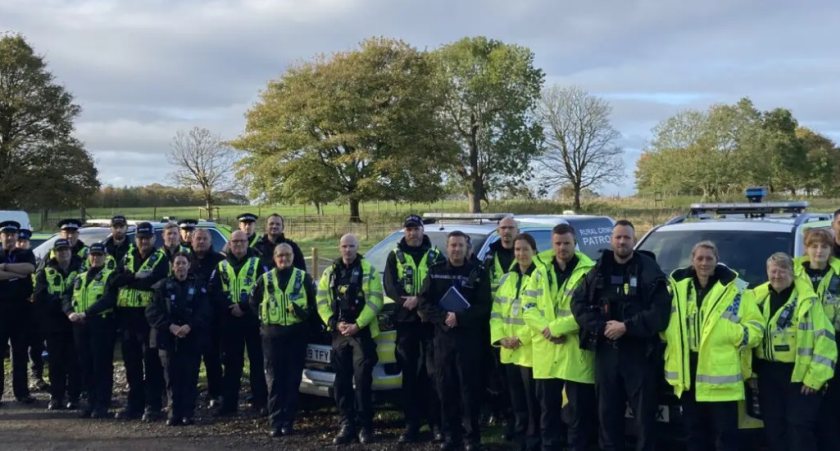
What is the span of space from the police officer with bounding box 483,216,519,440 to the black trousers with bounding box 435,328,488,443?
1.30 feet

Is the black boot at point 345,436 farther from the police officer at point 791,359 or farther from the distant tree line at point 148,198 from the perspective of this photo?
the distant tree line at point 148,198

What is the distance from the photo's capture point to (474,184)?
56.7 meters

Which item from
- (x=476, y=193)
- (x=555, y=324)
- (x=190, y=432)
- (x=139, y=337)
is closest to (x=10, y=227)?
(x=139, y=337)

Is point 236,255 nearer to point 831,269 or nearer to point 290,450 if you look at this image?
point 290,450

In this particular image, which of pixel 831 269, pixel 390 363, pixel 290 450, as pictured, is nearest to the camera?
pixel 831 269

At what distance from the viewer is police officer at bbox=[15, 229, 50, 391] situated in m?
8.55

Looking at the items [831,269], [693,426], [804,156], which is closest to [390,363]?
[693,426]

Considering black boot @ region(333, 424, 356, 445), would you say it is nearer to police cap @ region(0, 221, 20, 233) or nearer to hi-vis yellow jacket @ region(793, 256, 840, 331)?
hi-vis yellow jacket @ region(793, 256, 840, 331)

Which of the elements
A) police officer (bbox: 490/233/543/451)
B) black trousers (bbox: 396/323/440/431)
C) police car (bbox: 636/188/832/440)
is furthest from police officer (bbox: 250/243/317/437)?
police car (bbox: 636/188/832/440)

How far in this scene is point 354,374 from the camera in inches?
270

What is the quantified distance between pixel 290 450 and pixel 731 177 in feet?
174

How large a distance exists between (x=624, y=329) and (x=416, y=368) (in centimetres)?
218

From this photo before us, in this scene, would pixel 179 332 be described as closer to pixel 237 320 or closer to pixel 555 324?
pixel 237 320

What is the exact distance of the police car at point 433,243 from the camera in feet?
23.0
